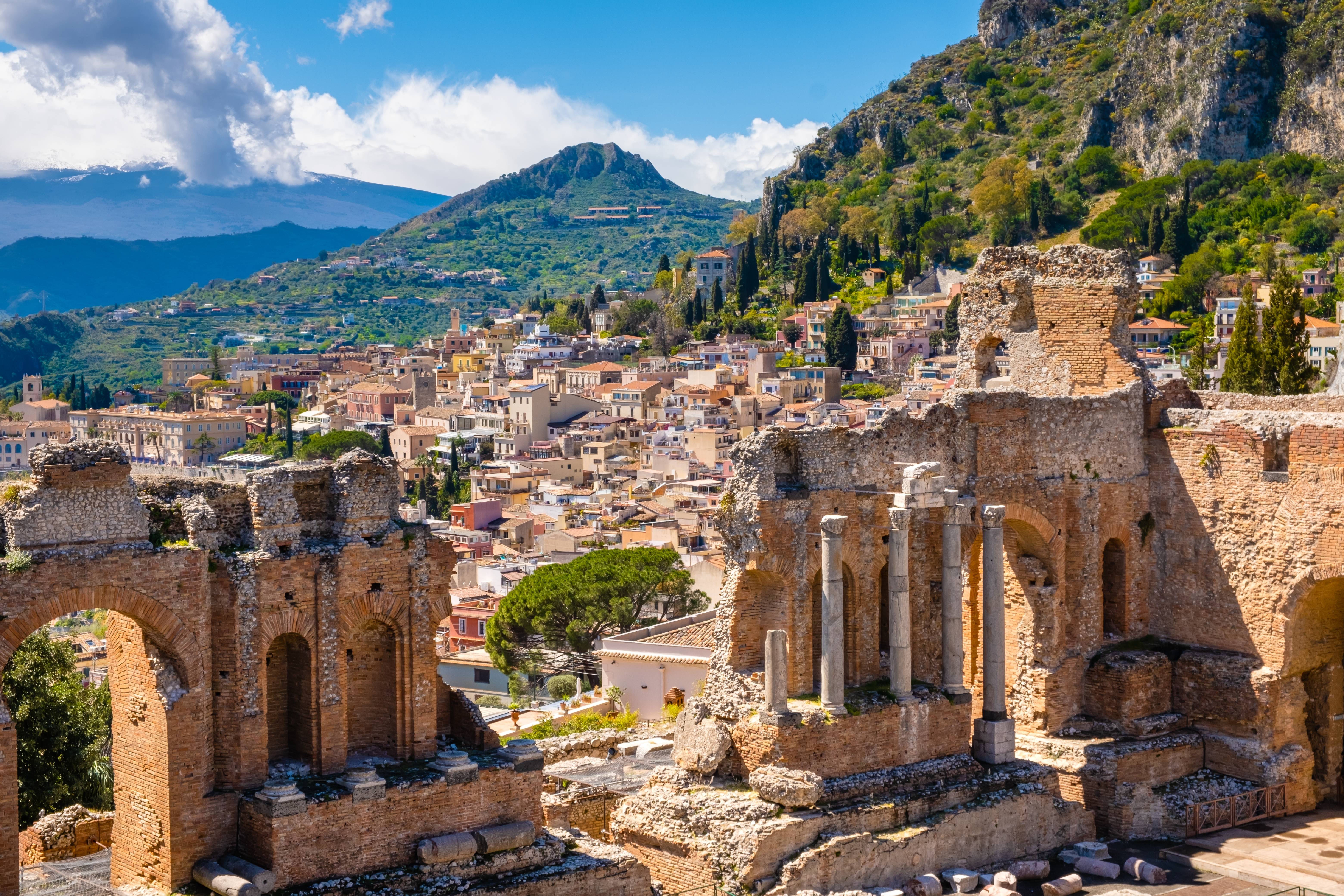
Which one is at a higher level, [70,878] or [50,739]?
[50,739]

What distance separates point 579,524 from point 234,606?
72.1 meters

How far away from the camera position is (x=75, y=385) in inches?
6993

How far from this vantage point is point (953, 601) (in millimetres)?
23094

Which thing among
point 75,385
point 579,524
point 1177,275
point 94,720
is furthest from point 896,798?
point 75,385

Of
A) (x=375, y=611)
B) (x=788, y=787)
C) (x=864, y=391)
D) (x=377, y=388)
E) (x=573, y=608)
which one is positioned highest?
(x=377, y=388)

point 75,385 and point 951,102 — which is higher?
point 951,102

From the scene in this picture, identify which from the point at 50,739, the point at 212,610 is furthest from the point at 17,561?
the point at 50,739

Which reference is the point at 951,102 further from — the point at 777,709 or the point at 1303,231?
the point at 777,709

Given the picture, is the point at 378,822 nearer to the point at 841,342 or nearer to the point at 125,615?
the point at 125,615

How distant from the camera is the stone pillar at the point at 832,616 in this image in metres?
21.5

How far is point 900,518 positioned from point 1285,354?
27123 mm

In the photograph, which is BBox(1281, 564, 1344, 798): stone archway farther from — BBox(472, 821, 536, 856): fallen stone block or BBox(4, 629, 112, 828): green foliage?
BBox(4, 629, 112, 828): green foliage

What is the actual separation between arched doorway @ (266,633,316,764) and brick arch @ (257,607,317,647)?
0.55 feet

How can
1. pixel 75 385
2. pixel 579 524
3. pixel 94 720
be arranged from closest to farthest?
pixel 94 720, pixel 579 524, pixel 75 385
